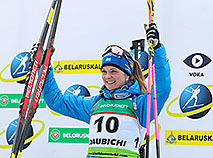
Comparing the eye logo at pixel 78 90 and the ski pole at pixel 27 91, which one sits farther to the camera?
the eye logo at pixel 78 90

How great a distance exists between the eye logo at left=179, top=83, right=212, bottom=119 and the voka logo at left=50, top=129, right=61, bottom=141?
1266mm

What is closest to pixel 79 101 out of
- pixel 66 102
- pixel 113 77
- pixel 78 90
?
pixel 66 102

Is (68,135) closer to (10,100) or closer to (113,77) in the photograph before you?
(10,100)

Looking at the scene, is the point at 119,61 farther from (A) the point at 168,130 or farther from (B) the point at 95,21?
(B) the point at 95,21

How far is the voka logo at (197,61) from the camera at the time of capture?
10.4 feet

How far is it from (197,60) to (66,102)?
1.54 m

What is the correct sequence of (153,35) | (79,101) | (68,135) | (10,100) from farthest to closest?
(10,100)
(68,135)
(79,101)
(153,35)

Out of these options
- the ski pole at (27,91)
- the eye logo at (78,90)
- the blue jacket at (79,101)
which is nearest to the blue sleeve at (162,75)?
the blue jacket at (79,101)

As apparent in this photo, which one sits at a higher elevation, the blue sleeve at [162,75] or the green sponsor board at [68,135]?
the blue sleeve at [162,75]

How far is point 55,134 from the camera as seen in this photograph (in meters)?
3.47

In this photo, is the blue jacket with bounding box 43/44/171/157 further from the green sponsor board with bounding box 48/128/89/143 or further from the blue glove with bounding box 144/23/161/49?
the green sponsor board with bounding box 48/128/89/143

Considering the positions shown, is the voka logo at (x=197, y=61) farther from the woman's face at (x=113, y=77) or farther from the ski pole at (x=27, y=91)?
the ski pole at (x=27, y=91)

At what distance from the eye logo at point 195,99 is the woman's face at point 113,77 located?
134 centimetres

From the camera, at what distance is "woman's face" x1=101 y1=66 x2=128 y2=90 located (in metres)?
1.99
